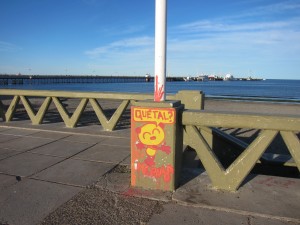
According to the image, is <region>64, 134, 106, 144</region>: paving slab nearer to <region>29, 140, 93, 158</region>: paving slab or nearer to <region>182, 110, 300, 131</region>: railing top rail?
<region>29, 140, 93, 158</region>: paving slab

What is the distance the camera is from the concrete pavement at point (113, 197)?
2.91m

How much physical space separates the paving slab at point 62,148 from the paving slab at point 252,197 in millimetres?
2511

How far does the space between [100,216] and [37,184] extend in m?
1.28

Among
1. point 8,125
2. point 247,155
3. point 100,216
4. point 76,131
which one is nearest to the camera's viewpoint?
point 100,216

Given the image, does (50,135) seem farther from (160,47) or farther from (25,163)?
(160,47)

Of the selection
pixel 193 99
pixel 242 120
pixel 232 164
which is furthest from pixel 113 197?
pixel 193 99

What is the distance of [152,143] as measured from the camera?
3510 mm

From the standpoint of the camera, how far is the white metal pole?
3531mm

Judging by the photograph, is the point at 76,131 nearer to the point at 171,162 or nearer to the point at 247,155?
the point at 171,162

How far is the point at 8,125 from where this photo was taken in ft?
25.5

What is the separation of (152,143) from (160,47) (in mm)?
1222

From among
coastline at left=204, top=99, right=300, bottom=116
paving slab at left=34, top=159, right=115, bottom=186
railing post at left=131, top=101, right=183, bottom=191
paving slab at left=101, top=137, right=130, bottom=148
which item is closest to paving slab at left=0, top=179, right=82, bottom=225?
paving slab at left=34, top=159, right=115, bottom=186

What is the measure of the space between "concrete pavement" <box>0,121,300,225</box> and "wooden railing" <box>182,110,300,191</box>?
0.20 meters

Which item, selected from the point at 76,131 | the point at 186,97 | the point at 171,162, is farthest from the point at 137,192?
the point at 76,131
